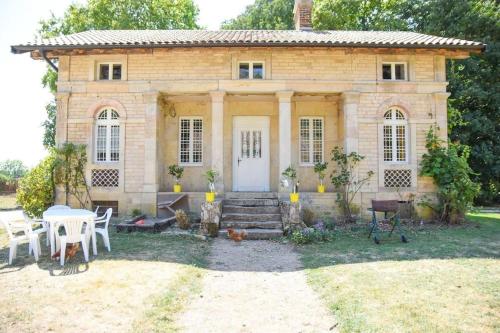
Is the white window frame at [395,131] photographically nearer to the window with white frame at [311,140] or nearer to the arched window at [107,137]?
the window with white frame at [311,140]

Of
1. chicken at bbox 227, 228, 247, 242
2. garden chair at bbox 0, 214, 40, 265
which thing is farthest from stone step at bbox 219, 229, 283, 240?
garden chair at bbox 0, 214, 40, 265

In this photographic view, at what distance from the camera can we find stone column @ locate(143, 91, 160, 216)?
10.9 m

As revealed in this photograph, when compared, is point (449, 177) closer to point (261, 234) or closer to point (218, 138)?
point (261, 234)

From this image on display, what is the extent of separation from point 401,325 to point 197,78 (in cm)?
937

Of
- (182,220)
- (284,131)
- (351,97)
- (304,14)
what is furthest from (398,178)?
(304,14)

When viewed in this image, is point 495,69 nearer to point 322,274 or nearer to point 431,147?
point 431,147

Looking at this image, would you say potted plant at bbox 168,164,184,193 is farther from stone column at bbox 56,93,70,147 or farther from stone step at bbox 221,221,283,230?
stone column at bbox 56,93,70,147

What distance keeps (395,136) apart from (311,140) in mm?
2789

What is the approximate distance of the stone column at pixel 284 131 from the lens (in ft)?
35.5

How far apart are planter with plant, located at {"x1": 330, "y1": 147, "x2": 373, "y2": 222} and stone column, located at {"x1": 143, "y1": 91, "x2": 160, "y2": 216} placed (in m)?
5.62

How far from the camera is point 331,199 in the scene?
1088 cm

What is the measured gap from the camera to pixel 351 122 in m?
11.0

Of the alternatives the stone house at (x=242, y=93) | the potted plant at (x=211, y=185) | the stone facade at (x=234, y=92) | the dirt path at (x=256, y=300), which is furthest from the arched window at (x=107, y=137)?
the dirt path at (x=256, y=300)

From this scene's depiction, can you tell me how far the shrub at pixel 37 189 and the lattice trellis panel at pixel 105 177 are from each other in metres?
1.20
